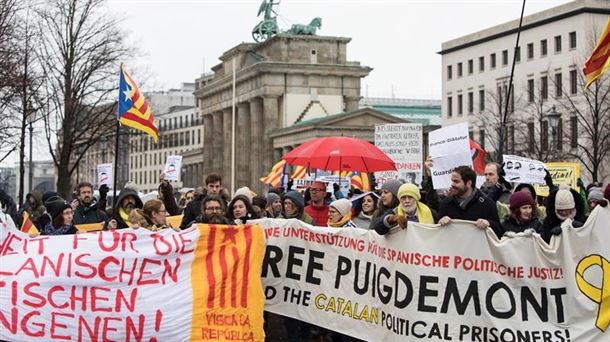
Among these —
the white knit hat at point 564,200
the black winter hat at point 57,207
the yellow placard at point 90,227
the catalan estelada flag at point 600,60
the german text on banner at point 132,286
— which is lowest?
the german text on banner at point 132,286

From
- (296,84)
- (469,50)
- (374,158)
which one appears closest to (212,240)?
(374,158)

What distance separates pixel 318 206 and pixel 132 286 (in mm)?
3115

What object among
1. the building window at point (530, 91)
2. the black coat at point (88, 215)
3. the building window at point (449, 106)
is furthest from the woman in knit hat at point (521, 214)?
the building window at point (449, 106)

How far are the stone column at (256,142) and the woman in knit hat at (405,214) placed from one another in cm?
8756

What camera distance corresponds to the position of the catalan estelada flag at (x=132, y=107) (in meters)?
19.6

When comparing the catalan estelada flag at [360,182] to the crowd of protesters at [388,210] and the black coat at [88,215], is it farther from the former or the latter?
the black coat at [88,215]

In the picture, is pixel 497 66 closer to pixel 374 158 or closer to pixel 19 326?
pixel 374 158

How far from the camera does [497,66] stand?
8831cm

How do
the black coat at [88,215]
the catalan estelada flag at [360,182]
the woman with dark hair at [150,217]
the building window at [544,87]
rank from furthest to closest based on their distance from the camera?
the building window at [544,87], the catalan estelada flag at [360,182], the black coat at [88,215], the woman with dark hair at [150,217]

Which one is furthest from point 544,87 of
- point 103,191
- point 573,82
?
point 103,191

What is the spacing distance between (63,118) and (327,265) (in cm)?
3667

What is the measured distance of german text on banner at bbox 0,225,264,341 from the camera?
32.7 feet

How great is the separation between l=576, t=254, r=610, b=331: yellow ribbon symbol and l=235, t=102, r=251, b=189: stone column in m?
97.4

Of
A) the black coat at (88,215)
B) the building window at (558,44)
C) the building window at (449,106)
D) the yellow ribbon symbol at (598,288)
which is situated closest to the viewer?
the yellow ribbon symbol at (598,288)
